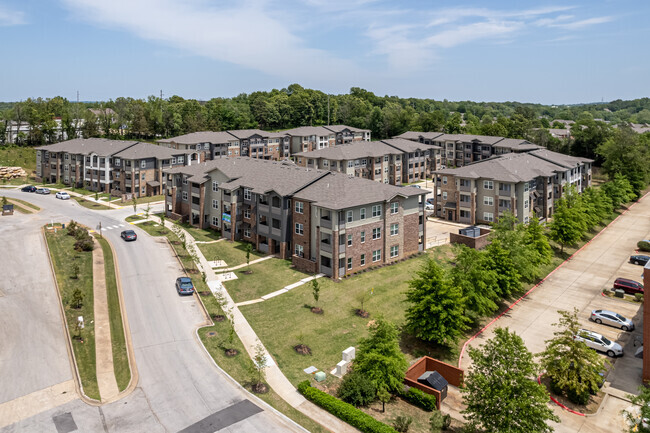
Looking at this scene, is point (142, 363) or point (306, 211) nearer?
point (142, 363)

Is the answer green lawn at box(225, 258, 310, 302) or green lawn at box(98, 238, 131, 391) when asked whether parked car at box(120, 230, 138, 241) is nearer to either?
green lawn at box(98, 238, 131, 391)

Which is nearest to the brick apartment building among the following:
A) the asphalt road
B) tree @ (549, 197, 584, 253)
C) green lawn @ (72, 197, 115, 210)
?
tree @ (549, 197, 584, 253)

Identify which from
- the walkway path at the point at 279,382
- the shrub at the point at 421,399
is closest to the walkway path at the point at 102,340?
the walkway path at the point at 279,382

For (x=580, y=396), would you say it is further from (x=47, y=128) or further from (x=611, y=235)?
(x=47, y=128)

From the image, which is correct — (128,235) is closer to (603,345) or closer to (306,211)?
(306,211)

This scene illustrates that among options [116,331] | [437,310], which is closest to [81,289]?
[116,331]

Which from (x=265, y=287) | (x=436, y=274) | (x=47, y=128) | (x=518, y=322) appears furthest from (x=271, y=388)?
(x=47, y=128)
